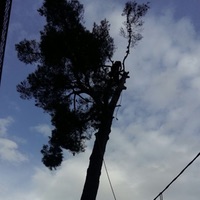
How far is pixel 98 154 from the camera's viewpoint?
988 centimetres

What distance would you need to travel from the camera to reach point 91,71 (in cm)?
1255

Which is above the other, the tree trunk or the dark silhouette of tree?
the dark silhouette of tree

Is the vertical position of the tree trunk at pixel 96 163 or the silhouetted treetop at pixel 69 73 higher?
the silhouetted treetop at pixel 69 73

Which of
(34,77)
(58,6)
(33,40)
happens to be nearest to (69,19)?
(58,6)

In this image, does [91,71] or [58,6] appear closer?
[91,71]

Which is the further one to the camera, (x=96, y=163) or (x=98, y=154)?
(x=98, y=154)

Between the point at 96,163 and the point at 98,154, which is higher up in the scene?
the point at 98,154

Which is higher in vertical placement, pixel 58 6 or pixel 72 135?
pixel 58 6

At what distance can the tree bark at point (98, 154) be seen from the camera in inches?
362

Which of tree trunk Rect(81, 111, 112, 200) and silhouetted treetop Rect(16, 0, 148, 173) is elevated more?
silhouetted treetop Rect(16, 0, 148, 173)

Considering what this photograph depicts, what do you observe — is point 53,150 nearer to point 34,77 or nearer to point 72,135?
point 72,135

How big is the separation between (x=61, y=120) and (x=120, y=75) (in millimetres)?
2520

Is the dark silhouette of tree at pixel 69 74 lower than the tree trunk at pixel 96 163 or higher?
higher

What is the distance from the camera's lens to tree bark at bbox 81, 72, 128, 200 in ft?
30.2
